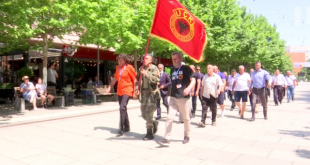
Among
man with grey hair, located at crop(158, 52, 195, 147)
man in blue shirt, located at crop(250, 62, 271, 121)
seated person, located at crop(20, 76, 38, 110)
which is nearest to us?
man with grey hair, located at crop(158, 52, 195, 147)

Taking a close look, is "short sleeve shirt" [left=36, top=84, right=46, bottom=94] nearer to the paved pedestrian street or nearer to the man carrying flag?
the paved pedestrian street

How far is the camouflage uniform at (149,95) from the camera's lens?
5.92 metres

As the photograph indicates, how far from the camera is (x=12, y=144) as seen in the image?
5.56 metres

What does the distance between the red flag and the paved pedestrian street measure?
196 centimetres

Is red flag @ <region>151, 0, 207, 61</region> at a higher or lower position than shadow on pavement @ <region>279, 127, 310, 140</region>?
higher

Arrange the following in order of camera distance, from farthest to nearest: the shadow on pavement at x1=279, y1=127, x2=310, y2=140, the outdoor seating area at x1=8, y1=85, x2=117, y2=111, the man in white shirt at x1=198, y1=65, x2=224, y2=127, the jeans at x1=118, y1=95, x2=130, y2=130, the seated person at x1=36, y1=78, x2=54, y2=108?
the seated person at x1=36, y1=78, x2=54, y2=108 → the outdoor seating area at x1=8, y1=85, x2=117, y2=111 → the man in white shirt at x1=198, y1=65, x2=224, y2=127 → the shadow on pavement at x1=279, y1=127, x2=310, y2=140 → the jeans at x1=118, y1=95, x2=130, y2=130

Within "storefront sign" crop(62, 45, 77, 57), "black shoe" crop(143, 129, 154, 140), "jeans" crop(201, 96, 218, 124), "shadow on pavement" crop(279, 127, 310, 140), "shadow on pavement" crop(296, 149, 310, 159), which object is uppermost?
"storefront sign" crop(62, 45, 77, 57)

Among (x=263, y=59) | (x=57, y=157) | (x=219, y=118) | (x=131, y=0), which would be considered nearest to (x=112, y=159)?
(x=57, y=157)

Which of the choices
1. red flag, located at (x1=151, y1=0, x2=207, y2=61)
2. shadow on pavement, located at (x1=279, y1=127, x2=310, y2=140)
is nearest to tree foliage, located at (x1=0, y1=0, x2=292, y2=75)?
red flag, located at (x1=151, y1=0, x2=207, y2=61)

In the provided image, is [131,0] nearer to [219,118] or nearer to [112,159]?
[219,118]

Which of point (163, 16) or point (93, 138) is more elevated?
point (163, 16)

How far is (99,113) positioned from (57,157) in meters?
5.68

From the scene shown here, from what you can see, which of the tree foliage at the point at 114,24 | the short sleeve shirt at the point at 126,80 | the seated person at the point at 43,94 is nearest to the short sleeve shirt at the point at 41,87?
the seated person at the point at 43,94

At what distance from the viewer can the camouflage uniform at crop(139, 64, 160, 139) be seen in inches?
233
